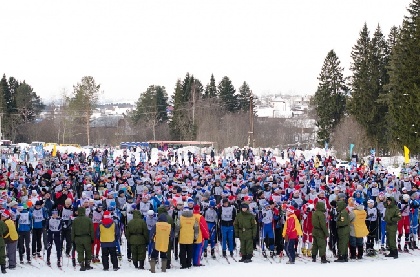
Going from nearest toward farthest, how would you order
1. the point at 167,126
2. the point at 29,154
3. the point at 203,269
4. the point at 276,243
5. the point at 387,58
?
the point at 203,269 < the point at 276,243 < the point at 29,154 < the point at 387,58 < the point at 167,126

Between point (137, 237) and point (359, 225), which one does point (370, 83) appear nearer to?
point (359, 225)

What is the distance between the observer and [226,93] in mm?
86125

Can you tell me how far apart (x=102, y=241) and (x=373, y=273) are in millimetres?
6168

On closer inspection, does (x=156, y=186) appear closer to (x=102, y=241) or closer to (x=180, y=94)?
(x=102, y=241)

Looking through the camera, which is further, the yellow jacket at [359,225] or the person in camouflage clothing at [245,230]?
the yellow jacket at [359,225]

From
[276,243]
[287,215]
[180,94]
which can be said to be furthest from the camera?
[180,94]

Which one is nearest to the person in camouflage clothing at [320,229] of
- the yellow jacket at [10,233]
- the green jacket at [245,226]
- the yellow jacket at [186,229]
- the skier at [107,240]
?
the green jacket at [245,226]

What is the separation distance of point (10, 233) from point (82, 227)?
1.72 meters

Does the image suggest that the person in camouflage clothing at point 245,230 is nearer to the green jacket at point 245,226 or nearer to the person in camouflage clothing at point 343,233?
the green jacket at point 245,226

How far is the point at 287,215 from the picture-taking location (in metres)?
13.6

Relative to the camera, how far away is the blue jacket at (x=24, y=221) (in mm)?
13906

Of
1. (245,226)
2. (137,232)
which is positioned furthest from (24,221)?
(245,226)

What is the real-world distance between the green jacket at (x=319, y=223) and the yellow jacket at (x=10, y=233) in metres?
7.16

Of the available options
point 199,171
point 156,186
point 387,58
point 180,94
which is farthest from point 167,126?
point 156,186
